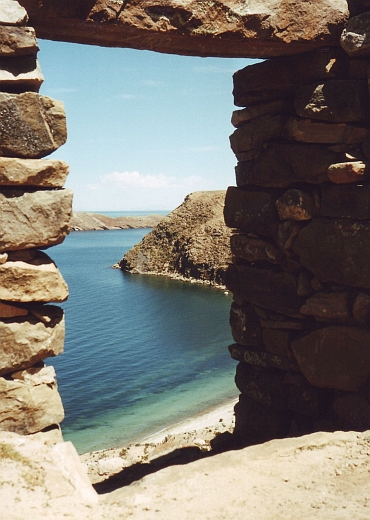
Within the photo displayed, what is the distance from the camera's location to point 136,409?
60.2 feet

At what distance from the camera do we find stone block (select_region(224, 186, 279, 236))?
20.7ft

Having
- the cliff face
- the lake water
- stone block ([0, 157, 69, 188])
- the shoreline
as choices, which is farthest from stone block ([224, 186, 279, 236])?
the cliff face

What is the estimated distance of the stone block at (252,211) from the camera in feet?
20.7

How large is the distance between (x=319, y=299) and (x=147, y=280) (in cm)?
4091

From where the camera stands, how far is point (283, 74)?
6043mm

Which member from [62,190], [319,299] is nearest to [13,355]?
[62,190]

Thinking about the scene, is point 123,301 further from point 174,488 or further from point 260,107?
point 174,488

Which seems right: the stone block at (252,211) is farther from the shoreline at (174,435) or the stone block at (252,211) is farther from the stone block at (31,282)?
the shoreline at (174,435)

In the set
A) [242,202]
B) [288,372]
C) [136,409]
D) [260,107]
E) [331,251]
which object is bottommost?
[136,409]

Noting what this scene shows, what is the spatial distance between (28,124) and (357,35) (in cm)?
336

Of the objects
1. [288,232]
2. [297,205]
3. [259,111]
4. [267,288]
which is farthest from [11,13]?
[267,288]

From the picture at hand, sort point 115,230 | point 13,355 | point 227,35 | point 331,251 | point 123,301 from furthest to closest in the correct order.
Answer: point 115,230 → point 123,301 → point 331,251 → point 227,35 → point 13,355

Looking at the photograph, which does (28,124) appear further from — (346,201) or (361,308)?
(361,308)

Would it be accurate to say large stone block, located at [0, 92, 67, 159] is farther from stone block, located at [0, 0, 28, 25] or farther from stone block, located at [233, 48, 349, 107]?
stone block, located at [233, 48, 349, 107]
